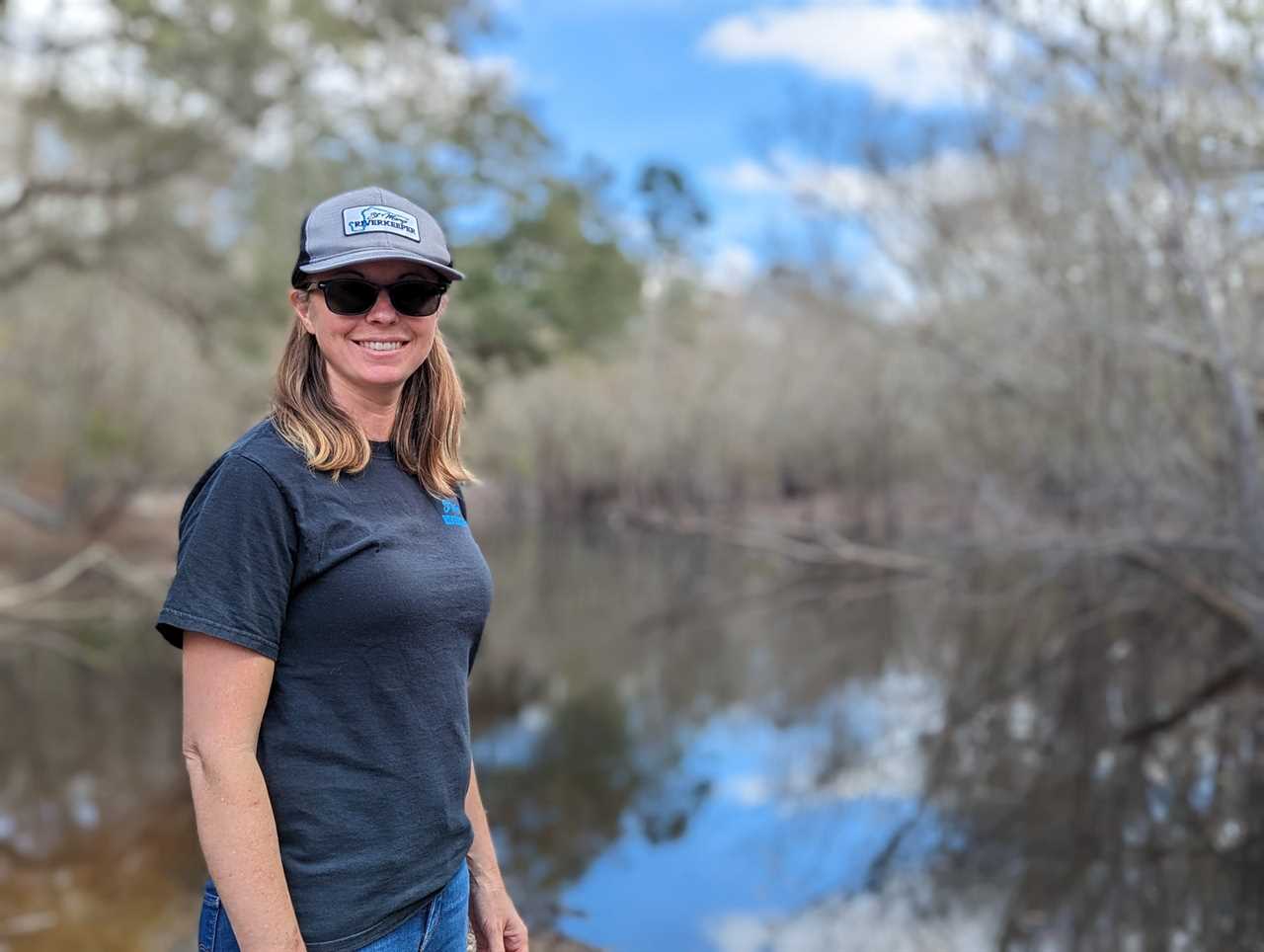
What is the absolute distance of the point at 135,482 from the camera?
18.3 metres

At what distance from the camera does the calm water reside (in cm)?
589

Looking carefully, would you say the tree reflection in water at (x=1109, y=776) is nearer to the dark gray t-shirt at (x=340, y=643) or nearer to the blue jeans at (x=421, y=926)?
the blue jeans at (x=421, y=926)

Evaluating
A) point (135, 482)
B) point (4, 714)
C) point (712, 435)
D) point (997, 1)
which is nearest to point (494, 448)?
point (712, 435)

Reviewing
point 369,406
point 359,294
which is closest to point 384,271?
point 359,294

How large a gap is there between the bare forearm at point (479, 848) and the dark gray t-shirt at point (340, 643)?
0.61 ft

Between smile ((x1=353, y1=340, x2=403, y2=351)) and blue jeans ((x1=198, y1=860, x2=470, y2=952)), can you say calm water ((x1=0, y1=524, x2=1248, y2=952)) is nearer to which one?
blue jeans ((x1=198, y1=860, x2=470, y2=952))

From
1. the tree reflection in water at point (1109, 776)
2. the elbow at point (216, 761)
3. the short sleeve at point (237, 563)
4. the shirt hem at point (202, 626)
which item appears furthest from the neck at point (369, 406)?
the tree reflection in water at point (1109, 776)

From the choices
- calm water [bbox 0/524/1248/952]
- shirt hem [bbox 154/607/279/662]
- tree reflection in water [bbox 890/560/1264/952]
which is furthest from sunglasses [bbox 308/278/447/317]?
tree reflection in water [bbox 890/560/1264/952]

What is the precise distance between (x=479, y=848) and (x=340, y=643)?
→ 0.54 metres

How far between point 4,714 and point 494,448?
22487 mm

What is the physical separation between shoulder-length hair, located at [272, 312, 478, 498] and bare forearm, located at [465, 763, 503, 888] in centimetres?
50

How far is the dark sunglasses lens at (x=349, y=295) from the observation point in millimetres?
1633

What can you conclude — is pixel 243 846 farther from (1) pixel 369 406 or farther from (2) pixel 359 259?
(2) pixel 359 259

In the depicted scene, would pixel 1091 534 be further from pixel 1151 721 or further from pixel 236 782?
pixel 236 782
